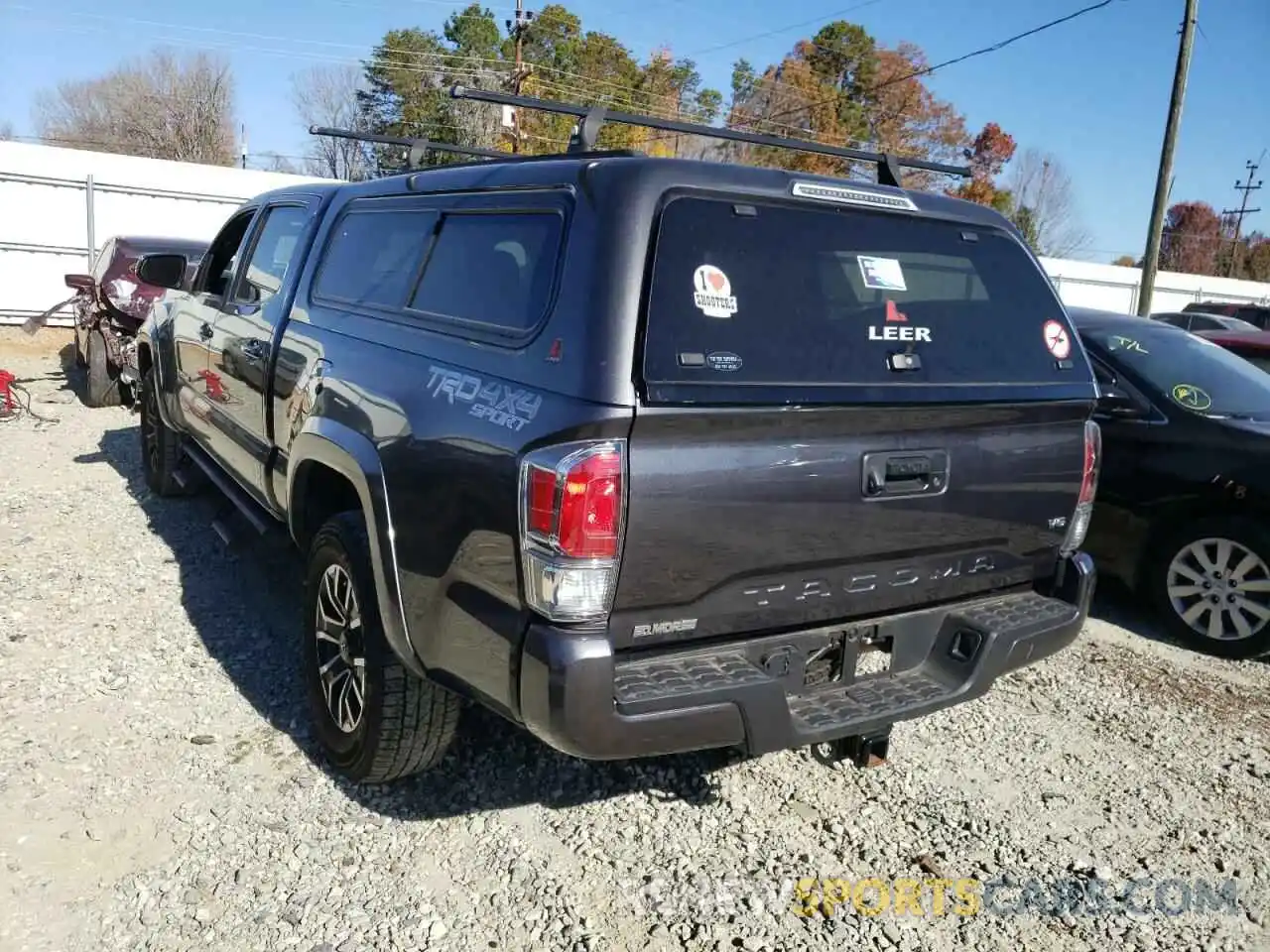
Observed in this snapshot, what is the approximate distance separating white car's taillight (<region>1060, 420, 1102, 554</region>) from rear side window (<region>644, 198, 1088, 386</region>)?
208 mm

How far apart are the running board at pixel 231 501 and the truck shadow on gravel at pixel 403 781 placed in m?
0.11

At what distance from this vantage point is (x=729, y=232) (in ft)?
8.93

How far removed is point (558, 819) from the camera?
11.0 feet

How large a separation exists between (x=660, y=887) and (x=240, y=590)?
10.3 feet

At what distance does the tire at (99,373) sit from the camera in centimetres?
1041

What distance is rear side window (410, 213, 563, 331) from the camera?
2.75 metres

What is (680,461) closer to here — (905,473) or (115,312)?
(905,473)

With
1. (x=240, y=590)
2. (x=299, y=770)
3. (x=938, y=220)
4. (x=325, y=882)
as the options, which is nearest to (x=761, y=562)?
(x=938, y=220)

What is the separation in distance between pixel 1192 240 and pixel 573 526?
85647 mm

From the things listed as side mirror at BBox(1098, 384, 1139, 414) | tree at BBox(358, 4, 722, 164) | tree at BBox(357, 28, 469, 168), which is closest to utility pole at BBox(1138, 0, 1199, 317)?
side mirror at BBox(1098, 384, 1139, 414)

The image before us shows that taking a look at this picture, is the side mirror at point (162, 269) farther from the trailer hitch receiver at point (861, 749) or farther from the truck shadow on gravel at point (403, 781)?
the trailer hitch receiver at point (861, 749)

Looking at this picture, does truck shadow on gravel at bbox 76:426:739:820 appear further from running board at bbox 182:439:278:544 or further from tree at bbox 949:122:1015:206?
tree at bbox 949:122:1015:206

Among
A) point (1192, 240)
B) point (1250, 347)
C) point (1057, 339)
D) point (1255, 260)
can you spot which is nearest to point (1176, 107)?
point (1250, 347)

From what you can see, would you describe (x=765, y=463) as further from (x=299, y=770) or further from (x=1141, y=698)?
(x=1141, y=698)
